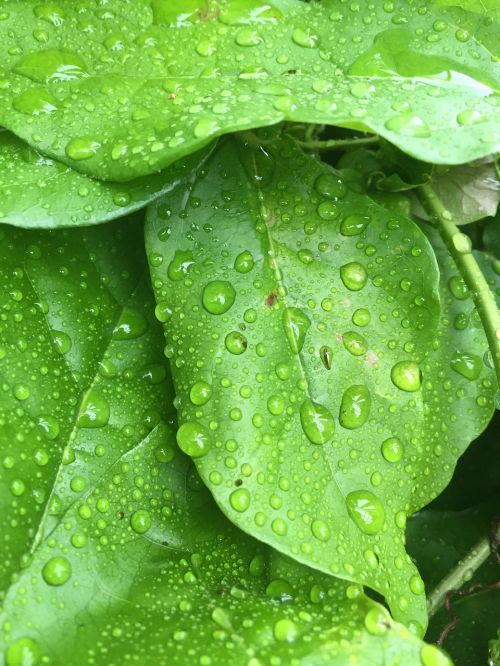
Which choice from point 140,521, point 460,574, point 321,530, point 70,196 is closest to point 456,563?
point 460,574

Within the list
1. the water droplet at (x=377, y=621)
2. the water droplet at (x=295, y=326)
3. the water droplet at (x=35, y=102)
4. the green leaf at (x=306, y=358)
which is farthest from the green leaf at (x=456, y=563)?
the water droplet at (x=35, y=102)

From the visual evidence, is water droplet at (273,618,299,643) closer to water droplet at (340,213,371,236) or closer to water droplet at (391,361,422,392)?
water droplet at (391,361,422,392)

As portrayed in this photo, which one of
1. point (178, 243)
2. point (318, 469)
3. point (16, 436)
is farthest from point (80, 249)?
point (318, 469)

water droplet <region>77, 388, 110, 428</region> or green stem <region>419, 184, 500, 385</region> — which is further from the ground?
green stem <region>419, 184, 500, 385</region>

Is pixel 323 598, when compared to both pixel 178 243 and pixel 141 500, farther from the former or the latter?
pixel 178 243

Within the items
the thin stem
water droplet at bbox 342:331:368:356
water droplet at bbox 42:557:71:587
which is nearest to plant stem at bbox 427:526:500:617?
the thin stem

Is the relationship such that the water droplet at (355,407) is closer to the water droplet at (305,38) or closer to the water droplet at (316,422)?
the water droplet at (316,422)

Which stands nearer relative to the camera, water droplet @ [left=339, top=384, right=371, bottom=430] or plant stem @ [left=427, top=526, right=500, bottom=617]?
water droplet @ [left=339, top=384, right=371, bottom=430]
